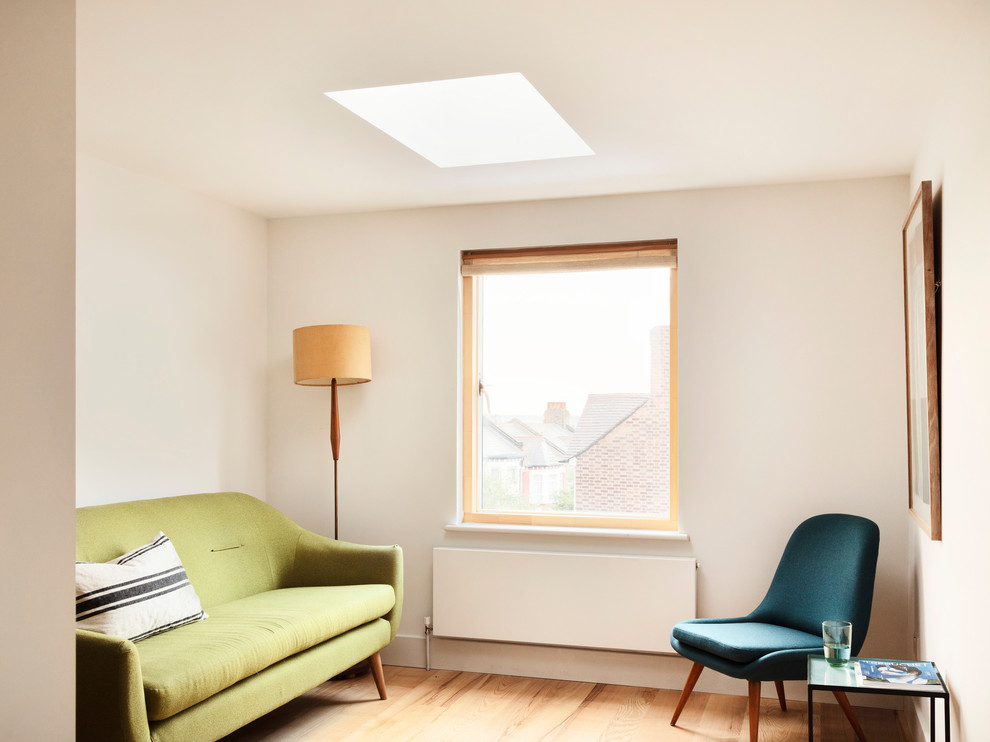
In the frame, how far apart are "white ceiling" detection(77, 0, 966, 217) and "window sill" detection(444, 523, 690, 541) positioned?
1.73m

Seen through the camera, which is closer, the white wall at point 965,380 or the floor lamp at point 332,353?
the white wall at point 965,380

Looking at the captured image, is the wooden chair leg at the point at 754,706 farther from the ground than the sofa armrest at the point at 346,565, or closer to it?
closer to it

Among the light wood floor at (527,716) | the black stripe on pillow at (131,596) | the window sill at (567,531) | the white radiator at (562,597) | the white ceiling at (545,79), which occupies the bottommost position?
the light wood floor at (527,716)

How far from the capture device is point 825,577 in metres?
3.69

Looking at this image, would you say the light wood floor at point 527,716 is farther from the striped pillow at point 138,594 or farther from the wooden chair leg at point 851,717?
the striped pillow at point 138,594

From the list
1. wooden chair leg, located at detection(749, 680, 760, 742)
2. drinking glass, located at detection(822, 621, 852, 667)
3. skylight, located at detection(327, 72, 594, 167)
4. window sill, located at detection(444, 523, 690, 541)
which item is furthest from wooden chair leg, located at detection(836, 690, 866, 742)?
skylight, located at detection(327, 72, 594, 167)

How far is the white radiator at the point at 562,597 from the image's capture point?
166 inches

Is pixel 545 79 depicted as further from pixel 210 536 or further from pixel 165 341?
pixel 210 536

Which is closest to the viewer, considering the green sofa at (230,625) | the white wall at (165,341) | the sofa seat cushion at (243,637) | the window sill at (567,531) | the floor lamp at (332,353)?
the green sofa at (230,625)

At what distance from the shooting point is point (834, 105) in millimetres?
3082

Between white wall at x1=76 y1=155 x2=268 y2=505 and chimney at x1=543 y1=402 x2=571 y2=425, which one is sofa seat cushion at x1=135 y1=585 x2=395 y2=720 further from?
chimney at x1=543 y1=402 x2=571 y2=425

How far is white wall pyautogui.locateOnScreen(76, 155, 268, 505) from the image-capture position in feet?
12.3

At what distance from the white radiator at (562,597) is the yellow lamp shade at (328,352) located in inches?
42.9

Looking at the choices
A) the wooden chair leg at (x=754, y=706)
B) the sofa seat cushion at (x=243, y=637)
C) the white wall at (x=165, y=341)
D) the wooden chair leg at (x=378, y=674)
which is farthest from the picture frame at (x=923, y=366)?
the white wall at (x=165, y=341)
